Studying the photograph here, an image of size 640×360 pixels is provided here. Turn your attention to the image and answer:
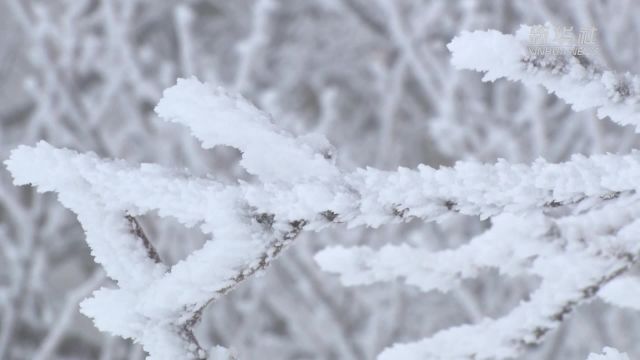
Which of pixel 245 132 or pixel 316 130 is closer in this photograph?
pixel 245 132

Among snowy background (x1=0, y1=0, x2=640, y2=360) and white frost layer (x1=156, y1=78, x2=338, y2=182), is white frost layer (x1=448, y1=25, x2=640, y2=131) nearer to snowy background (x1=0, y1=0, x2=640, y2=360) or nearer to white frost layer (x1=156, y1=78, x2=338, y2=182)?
white frost layer (x1=156, y1=78, x2=338, y2=182)

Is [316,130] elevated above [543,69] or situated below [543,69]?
above

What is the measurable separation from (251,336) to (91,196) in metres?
3.35

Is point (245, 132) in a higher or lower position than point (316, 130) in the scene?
lower

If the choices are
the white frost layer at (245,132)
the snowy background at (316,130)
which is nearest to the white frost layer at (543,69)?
the white frost layer at (245,132)

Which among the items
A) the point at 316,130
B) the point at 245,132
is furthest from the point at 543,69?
the point at 316,130

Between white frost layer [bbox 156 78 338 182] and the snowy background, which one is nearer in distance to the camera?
white frost layer [bbox 156 78 338 182]

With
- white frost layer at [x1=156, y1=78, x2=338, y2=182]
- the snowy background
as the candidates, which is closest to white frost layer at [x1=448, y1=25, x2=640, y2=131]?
white frost layer at [x1=156, y1=78, x2=338, y2=182]

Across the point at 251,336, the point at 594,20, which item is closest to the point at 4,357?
the point at 251,336

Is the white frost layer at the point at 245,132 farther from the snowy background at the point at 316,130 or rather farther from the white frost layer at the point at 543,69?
the snowy background at the point at 316,130

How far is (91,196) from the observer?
707 mm

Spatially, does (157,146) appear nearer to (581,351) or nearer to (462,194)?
(581,351)

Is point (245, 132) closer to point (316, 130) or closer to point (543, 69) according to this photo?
point (543, 69)

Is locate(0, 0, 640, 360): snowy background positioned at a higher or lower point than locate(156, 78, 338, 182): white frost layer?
higher
